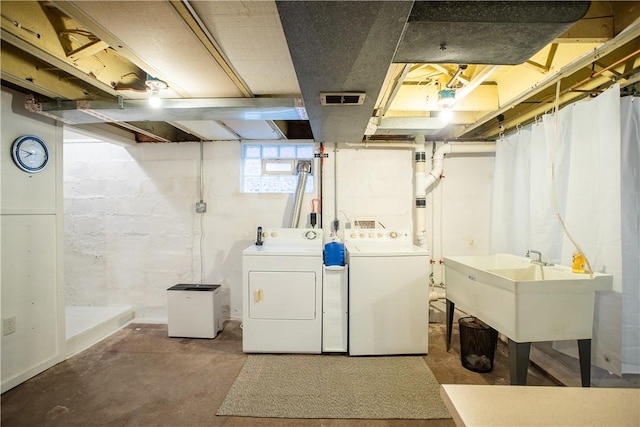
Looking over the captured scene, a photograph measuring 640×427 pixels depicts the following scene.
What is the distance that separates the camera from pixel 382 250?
253cm

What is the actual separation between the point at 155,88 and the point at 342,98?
130 centimetres

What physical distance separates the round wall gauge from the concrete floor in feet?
5.44

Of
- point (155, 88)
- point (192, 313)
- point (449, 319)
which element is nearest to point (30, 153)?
point (155, 88)

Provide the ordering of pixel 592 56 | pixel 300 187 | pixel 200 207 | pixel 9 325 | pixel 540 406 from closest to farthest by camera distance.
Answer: pixel 540 406 → pixel 592 56 → pixel 9 325 → pixel 300 187 → pixel 200 207

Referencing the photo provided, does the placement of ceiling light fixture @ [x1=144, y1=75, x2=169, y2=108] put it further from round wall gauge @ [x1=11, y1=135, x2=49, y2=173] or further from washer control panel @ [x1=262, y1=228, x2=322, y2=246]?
washer control panel @ [x1=262, y1=228, x2=322, y2=246]

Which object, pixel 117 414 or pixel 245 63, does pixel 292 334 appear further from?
pixel 245 63

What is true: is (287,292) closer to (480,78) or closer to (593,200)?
(480,78)

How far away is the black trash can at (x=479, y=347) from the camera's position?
2141mm

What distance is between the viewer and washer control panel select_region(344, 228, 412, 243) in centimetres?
281

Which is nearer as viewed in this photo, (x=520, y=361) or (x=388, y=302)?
(x=520, y=361)

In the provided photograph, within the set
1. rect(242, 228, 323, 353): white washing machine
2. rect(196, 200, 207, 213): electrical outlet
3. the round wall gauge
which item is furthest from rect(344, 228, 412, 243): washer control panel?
the round wall gauge

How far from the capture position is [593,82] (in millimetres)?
1799

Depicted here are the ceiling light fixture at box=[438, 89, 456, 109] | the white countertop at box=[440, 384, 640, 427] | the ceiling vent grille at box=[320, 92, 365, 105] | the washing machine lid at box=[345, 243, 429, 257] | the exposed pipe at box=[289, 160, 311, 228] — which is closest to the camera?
the white countertop at box=[440, 384, 640, 427]

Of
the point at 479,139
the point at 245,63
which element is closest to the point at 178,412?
the point at 245,63
